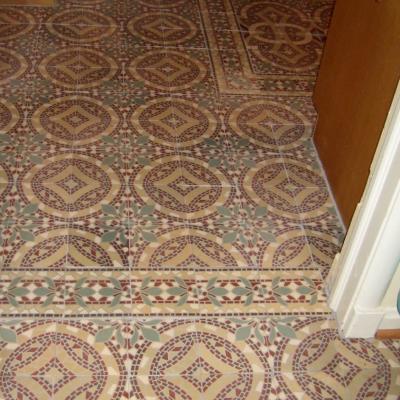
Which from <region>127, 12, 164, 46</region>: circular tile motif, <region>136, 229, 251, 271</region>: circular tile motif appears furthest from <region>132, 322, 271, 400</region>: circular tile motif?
<region>127, 12, 164, 46</region>: circular tile motif

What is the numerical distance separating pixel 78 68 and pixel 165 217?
115 cm

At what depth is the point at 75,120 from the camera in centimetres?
291

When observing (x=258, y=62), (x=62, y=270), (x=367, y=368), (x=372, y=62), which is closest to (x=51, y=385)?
(x=62, y=270)

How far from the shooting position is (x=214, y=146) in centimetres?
285

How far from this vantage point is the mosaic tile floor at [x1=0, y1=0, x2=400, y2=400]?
2.01m

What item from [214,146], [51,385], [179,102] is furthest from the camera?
[179,102]

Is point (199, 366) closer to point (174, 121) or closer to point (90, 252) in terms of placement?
point (90, 252)

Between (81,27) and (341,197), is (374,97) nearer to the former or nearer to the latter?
(341,197)

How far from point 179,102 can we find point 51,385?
1.58 metres

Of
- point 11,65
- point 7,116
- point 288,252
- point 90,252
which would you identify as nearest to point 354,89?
point 288,252

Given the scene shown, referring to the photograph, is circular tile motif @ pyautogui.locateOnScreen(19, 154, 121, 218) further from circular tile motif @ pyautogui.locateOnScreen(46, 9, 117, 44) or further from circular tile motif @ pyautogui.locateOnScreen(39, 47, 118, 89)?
circular tile motif @ pyautogui.locateOnScreen(46, 9, 117, 44)

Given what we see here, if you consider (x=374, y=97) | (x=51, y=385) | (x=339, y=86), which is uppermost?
(x=374, y=97)

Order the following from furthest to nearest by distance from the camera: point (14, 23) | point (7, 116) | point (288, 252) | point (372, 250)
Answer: point (14, 23)
point (7, 116)
point (288, 252)
point (372, 250)

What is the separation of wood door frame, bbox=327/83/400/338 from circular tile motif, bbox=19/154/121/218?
95 centimetres
